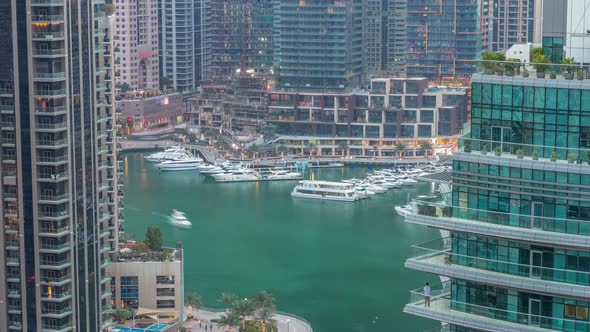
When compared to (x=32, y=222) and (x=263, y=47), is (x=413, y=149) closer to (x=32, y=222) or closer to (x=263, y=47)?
(x=263, y=47)

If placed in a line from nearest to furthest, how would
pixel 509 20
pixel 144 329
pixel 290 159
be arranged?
pixel 144 329 < pixel 290 159 < pixel 509 20

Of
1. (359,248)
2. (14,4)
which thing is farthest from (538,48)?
(359,248)

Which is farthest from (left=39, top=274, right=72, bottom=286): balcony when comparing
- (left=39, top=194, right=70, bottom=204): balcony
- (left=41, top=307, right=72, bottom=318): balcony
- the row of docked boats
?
the row of docked boats

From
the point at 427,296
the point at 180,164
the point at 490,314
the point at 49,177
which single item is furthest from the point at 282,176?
the point at 490,314

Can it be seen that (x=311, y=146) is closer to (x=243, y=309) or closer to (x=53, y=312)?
(x=243, y=309)

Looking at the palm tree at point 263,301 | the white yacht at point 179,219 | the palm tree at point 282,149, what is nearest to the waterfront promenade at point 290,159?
the palm tree at point 282,149

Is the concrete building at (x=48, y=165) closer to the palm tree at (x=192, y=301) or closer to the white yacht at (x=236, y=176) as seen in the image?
the palm tree at (x=192, y=301)
